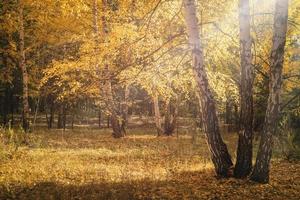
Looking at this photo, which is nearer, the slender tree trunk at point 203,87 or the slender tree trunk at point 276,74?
the slender tree trunk at point 276,74

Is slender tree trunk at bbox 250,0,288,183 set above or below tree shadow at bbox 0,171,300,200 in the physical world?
above

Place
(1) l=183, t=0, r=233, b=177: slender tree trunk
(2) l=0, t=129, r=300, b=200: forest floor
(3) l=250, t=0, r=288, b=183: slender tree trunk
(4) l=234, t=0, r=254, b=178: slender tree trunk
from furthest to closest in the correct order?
(1) l=183, t=0, r=233, b=177: slender tree trunk
(4) l=234, t=0, r=254, b=178: slender tree trunk
(3) l=250, t=0, r=288, b=183: slender tree trunk
(2) l=0, t=129, r=300, b=200: forest floor

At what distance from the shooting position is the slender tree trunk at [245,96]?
8062mm

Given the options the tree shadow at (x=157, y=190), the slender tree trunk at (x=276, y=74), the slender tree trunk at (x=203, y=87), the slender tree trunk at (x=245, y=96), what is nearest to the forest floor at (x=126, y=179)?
the tree shadow at (x=157, y=190)

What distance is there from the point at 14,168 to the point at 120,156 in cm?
379

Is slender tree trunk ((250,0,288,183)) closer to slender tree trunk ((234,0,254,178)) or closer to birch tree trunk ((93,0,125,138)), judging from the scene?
slender tree trunk ((234,0,254,178))

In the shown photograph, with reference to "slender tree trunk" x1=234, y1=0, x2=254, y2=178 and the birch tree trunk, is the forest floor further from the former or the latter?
the birch tree trunk

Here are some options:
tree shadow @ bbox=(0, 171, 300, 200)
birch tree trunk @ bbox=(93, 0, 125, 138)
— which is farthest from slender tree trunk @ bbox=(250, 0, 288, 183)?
birch tree trunk @ bbox=(93, 0, 125, 138)

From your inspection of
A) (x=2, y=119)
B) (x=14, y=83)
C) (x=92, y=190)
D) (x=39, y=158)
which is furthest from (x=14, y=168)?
(x=2, y=119)

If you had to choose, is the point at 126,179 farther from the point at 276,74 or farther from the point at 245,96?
the point at 276,74

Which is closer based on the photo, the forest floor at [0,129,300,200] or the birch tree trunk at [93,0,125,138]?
the forest floor at [0,129,300,200]

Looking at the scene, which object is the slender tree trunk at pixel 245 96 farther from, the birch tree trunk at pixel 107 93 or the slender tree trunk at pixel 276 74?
the birch tree trunk at pixel 107 93

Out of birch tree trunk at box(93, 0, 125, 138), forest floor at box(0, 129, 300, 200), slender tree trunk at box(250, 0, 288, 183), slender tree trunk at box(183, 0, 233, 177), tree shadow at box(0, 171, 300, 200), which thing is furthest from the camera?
birch tree trunk at box(93, 0, 125, 138)

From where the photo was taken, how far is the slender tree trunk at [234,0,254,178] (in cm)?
806
